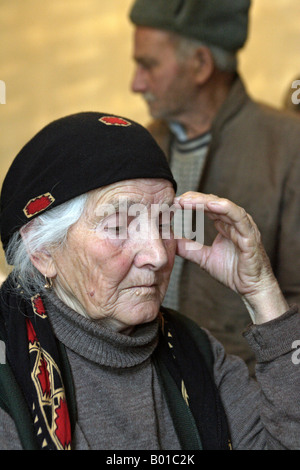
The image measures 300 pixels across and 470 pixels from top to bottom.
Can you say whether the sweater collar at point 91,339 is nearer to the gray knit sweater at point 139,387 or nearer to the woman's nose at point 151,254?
the gray knit sweater at point 139,387

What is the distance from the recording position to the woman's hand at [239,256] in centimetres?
151

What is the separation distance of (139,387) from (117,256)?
0.32 meters

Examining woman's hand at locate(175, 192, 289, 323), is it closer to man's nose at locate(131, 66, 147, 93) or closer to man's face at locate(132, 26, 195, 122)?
man's face at locate(132, 26, 195, 122)

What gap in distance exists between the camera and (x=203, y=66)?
268cm

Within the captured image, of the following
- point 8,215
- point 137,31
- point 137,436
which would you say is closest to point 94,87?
point 137,31

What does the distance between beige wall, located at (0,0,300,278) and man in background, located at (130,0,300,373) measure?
34.6 inches

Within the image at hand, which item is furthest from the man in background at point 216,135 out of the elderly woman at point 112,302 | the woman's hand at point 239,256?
the elderly woman at point 112,302

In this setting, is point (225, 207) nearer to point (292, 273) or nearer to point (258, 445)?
point (258, 445)

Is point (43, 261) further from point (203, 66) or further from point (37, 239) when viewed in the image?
point (203, 66)

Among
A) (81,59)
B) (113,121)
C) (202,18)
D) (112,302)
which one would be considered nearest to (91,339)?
(112,302)

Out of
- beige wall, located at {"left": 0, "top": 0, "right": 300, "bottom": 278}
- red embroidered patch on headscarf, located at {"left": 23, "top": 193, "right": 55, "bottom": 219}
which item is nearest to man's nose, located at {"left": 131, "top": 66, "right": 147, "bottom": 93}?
beige wall, located at {"left": 0, "top": 0, "right": 300, "bottom": 278}

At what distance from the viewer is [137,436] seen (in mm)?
1431

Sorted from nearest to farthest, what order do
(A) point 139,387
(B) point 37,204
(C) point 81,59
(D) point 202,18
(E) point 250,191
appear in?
(B) point 37,204
(A) point 139,387
(E) point 250,191
(D) point 202,18
(C) point 81,59

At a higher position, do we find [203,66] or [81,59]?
[203,66]
